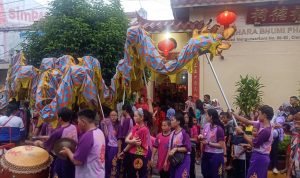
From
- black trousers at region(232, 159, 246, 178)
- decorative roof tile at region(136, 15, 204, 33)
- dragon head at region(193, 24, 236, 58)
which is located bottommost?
black trousers at region(232, 159, 246, 178)

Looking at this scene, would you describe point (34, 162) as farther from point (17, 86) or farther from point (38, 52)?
point (38, 52)

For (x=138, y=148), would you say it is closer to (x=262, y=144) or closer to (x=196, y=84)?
(x=262, y=144)

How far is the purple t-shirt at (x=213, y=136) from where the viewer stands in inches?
257

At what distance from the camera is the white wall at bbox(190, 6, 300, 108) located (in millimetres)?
12078

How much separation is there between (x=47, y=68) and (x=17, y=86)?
75 centimetres

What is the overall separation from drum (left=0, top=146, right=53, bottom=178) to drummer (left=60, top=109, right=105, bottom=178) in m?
0.90

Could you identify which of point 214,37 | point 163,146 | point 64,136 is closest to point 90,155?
point 64,136

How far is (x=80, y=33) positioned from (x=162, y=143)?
4.99 meters

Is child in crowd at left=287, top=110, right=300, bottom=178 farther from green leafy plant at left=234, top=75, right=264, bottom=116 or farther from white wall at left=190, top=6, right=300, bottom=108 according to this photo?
white wall at left=190, top=6, right=300, bottom=108

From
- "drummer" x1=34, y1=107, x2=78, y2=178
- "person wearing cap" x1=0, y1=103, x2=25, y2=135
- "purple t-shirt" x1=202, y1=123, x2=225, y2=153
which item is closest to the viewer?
"drummer" x1=34, y1=107, x2=78, y2=178

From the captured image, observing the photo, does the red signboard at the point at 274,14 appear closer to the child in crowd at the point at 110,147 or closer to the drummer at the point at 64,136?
the child in crowd at the point at 110,147

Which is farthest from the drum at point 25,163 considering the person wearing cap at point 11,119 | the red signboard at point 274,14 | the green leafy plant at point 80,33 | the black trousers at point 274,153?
the red signboard at point 274,14

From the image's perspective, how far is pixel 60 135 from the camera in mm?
5254

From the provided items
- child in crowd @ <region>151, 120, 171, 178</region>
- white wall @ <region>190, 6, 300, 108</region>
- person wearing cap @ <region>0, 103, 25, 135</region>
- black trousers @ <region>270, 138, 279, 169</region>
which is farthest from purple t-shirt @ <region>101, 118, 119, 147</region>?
white wall @ <region>190, 6, 300, 108</region>
